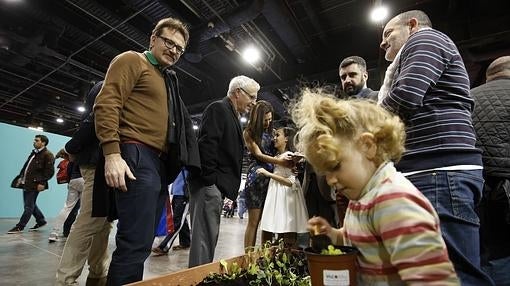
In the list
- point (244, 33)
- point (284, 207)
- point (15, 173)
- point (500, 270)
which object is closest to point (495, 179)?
point (500, 270)

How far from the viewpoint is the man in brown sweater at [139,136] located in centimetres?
116

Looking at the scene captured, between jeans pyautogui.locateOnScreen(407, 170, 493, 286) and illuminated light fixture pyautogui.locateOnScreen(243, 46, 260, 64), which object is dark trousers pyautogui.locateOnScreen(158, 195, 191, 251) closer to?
illuminated light fixture pyautogui.locateOnScreen(243, 46, 260, 64)

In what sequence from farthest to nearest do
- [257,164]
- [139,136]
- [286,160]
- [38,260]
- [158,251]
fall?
[158,251] < [38,260] < [257,164] < [286,160] < [139,136]

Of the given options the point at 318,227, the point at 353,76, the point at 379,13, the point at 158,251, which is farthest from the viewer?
the point at 379,13

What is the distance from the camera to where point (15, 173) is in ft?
25.8

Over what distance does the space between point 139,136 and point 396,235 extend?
1087 millimetres

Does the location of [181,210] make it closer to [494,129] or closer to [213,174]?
[213,174]

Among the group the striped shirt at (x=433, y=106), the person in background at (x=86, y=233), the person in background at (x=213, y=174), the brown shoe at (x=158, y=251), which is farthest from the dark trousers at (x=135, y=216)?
the brown shoe at (x=158, y=251)

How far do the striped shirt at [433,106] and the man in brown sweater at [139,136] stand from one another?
993 millimetres

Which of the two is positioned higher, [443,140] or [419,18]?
[419,18]

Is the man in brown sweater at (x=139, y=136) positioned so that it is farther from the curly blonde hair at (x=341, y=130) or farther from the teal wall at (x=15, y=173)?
the teal wall at (x=15, y=173)

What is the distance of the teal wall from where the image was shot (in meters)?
7.53

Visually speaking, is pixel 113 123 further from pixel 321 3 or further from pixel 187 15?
pixel 321 3

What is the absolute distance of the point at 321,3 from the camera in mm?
4625
